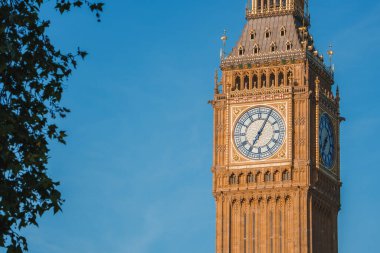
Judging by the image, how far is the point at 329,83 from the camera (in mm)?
106000

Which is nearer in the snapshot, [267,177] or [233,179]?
[267,177]

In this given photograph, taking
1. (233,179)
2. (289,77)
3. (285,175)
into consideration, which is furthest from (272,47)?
(233,179)

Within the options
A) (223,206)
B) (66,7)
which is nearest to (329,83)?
(223,206)

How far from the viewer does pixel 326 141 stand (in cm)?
10288

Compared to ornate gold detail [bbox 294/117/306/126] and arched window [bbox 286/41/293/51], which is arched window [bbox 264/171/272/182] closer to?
ornate gold detail [bbox 294/117/306/126]

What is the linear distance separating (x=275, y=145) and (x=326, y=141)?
5785mm

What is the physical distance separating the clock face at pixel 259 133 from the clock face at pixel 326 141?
4150mm

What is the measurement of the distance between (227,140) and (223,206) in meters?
5.12

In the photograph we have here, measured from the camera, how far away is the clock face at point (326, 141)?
101625 millimetres

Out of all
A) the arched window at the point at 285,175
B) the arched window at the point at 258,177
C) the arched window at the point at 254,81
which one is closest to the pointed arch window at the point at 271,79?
the arched window at the point at 254,81

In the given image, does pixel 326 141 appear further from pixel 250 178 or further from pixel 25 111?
pixel 25 111

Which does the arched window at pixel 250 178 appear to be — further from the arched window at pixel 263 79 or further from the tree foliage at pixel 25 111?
the tree foliage at pixel 25 111

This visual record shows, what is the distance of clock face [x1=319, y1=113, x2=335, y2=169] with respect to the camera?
102m

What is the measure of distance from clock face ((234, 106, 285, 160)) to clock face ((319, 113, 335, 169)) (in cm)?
415
